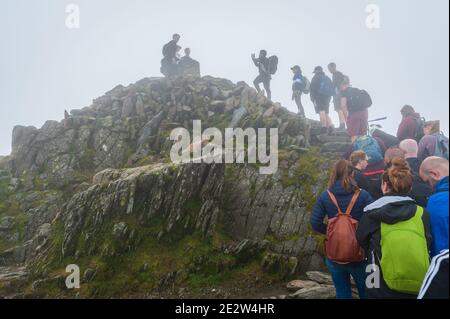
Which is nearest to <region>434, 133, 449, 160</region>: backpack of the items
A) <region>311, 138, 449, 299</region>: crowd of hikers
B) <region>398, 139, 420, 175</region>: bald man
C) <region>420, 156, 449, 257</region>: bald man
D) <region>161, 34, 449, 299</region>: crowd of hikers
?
<region>161, 34, 449, 299</region>: crowd of hikers

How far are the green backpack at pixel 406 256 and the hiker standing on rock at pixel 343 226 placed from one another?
46.5 inches

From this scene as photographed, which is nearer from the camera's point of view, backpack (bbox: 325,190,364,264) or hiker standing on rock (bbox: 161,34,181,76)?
backpack (bbox: 325,190,364,264)

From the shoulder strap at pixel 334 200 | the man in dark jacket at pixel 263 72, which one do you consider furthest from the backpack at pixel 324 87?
the shoulder strap at pixel 334 200

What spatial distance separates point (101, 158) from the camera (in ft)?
72.5

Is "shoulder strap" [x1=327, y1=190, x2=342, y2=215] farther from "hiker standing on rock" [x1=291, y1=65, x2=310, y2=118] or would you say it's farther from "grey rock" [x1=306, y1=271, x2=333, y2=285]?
"hiker standing on rock" [x1=291, y1=65, x2=310, y2=118]

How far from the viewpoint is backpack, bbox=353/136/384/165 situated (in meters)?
8.69

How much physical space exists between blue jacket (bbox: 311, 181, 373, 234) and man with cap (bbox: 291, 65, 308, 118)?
17.0 metres

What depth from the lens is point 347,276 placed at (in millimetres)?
6719

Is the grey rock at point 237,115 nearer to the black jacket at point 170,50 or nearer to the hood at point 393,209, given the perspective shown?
the black jacket at point 170,50

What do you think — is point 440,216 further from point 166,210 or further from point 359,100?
point 359,100

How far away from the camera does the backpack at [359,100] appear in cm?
1423

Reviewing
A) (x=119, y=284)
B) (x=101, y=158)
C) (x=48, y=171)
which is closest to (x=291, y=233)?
(x=119, y=284)

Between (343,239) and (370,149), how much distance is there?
3.92 meters
